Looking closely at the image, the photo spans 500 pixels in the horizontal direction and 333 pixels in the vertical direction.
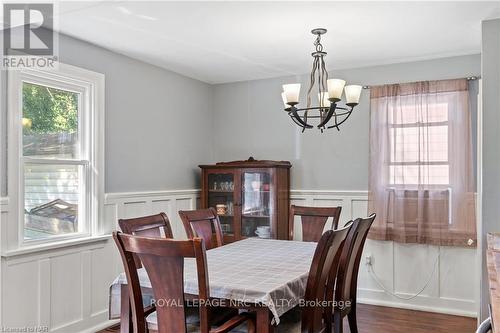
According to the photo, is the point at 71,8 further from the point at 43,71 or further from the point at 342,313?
the point at 342,313

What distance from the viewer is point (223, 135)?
17.2ft

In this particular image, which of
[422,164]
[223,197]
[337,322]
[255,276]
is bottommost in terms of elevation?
[337,322]

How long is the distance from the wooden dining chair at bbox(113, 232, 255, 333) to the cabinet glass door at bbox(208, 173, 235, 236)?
2658 mm

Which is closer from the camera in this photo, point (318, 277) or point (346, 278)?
point (318, 277)

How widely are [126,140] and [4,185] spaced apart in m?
1.23

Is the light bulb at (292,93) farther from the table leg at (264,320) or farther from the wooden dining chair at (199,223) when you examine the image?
the table leg at (264,320)

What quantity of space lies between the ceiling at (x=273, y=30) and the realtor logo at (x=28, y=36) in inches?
4.7

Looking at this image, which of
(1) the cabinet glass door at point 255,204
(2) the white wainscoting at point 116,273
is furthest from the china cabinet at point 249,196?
(2) the white wainscoting at point 116,273

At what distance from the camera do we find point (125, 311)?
7.83 ft

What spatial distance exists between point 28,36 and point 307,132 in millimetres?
2821

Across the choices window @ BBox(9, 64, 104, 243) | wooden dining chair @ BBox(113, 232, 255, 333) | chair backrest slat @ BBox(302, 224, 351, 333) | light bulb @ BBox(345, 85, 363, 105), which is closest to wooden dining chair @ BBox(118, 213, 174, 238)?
wooden dining chair @ BBox(113, 232, 255, 333)

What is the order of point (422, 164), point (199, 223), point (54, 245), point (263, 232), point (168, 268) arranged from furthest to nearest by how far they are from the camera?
point (263, 232) < point (422, 164) < point (199, 223) < point (54, 245) < point (168, 268)

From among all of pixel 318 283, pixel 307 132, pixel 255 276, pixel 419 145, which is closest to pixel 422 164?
pixel 419 145

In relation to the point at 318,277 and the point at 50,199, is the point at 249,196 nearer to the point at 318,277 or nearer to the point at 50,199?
the point at 50,199
